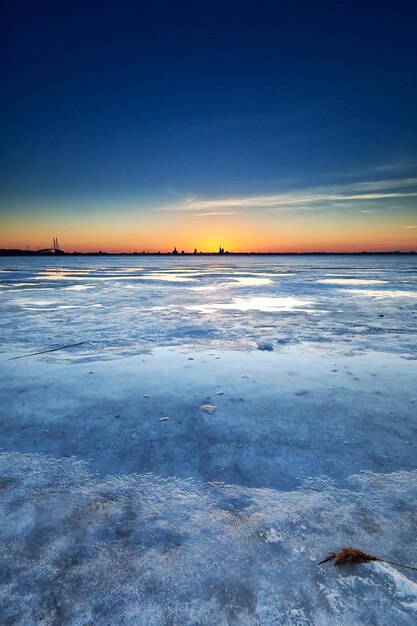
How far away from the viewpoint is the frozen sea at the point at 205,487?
1.13 metres

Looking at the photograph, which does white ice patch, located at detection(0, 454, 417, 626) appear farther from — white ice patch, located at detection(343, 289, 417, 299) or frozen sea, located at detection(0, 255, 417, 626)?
white ice patch, located at detection(343, 289, 417, 299)

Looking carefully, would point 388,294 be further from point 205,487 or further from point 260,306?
point 205,487

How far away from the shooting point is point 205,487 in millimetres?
1703

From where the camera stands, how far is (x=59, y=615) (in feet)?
3.52

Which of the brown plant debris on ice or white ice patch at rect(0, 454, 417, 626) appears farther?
the brown plant debris on ice

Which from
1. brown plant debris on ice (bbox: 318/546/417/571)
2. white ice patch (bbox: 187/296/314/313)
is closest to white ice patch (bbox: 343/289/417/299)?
white ice patch (bbox: 187/296/314/313)

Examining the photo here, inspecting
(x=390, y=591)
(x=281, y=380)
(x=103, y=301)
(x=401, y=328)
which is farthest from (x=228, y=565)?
(x=103, y=301)

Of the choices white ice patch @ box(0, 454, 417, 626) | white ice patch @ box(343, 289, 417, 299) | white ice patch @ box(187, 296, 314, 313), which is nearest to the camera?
white ice patch @ box(0, 454, 417, 626)

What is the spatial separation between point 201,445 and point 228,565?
2.85 feet

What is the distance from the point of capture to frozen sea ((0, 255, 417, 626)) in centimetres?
113

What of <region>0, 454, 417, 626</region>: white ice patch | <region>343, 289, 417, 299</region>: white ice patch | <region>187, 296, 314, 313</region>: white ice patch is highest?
<region>343, 289, 417, 299</region>: white ice patch

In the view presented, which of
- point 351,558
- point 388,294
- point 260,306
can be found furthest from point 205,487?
point 388,294

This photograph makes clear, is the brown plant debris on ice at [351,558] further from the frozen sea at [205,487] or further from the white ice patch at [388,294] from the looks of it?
the white ice patch at [388,294]

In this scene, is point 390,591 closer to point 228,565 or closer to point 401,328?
point 228,565
